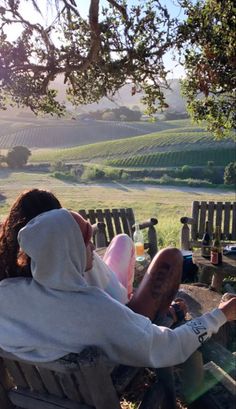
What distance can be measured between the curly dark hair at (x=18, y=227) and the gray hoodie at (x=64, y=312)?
0.10 metres

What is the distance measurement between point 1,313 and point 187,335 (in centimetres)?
91

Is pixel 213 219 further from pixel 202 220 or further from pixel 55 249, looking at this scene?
pixel 55 249

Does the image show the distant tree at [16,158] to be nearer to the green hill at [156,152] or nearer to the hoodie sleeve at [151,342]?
the green hill at [156,152]

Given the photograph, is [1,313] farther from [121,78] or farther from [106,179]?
[106,179]

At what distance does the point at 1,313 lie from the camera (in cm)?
210

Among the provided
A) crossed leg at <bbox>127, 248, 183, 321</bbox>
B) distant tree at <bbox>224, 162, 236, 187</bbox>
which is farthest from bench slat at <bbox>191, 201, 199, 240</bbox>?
distant tree at <bbox>224, 162, 236, 187</bbox>

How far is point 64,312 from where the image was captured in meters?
1.93

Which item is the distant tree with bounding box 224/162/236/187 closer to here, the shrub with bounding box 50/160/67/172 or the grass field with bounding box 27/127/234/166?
the grass field with bounding box 27/127/234/166

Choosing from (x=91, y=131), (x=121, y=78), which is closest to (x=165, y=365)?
(x=121, y=78)

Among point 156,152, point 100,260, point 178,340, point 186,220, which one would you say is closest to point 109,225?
point 186,220

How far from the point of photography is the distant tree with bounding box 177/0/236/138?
5039 millimetres

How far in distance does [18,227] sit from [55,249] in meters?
0.35

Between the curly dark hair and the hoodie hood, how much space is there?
19 cm

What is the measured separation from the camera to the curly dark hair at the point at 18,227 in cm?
212
